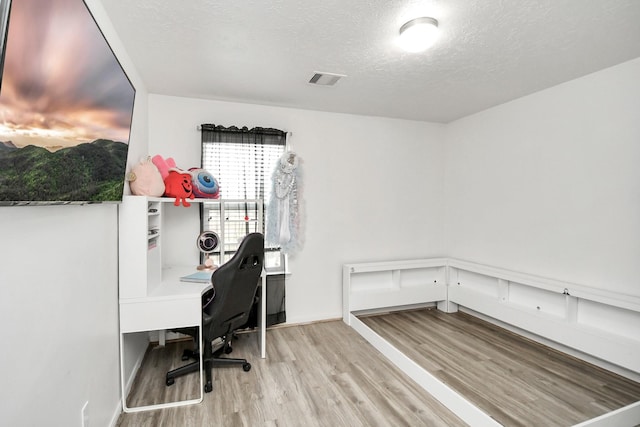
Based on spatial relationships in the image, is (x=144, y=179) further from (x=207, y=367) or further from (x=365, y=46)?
(x=365, y=46)

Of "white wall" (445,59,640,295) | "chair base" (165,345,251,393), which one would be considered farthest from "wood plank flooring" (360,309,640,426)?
"chair base" (165,345,251,393)

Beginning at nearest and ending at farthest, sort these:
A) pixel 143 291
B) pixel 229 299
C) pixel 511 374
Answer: pixel 143 291
pixel 229 299
pixel 511 374

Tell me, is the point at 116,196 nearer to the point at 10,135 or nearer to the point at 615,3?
the point at 10,135

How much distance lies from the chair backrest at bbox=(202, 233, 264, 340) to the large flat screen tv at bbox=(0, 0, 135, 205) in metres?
0.96

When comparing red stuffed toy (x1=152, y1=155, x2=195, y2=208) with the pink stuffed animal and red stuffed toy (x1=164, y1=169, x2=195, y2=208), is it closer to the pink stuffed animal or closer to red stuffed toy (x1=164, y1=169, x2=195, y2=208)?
red stuffed toy (x1=164, y1=169, x2=195, y2=208)

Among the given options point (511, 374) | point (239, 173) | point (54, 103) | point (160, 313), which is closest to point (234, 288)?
point (160, 313)

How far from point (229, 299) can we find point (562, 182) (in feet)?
10.00

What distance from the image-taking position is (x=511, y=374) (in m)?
2.53

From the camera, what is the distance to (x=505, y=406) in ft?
7.00

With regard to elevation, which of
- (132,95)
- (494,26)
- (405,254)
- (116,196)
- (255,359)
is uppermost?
(494,26)

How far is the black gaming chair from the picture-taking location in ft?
7.53

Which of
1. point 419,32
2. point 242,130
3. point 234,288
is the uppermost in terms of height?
point 419,32

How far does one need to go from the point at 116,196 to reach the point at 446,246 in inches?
151

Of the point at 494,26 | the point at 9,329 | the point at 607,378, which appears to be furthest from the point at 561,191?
the point at 9,329
